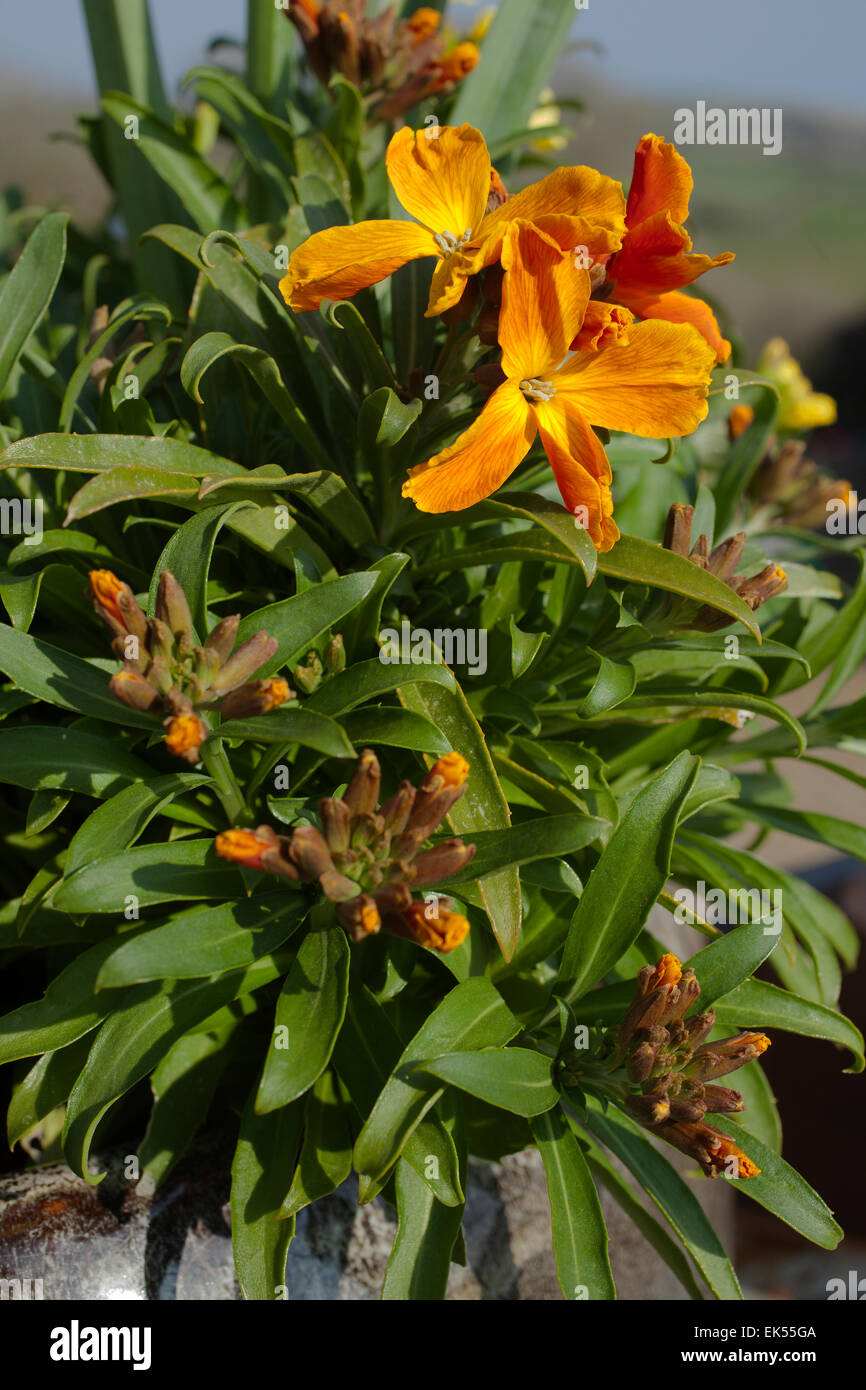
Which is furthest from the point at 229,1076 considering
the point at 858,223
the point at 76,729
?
the point at 858,223

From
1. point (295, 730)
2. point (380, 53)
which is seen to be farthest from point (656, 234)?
point (380, 53)

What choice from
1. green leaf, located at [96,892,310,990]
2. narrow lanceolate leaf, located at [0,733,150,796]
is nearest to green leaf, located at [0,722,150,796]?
narrow lanceolate leaf, located at [0,733,150,796]

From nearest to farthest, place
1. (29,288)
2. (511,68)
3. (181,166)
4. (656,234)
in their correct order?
(656,234)
(29,288)
(181,166)
(511,68)

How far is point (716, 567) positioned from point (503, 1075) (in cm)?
45

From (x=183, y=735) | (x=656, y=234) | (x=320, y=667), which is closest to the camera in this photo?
(x=183, y=735)

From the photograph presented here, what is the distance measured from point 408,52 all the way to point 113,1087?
3.88ft

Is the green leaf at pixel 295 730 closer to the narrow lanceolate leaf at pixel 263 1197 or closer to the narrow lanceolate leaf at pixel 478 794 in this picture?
the narrow lanceolate leaf at pixel 478 794

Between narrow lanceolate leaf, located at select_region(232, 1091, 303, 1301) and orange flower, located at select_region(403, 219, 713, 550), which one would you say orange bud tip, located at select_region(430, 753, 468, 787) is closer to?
orange flower, located at select_region(403, 219, 713, 550)

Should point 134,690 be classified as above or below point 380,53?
below

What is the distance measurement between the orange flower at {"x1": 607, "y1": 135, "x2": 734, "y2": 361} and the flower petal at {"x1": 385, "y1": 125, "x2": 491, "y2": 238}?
112 millimetres

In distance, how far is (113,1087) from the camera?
755 millimetres

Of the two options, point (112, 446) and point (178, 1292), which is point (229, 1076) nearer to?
point (178, 1292)

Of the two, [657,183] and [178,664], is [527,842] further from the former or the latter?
[657,183]

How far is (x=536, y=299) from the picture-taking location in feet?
2.24
